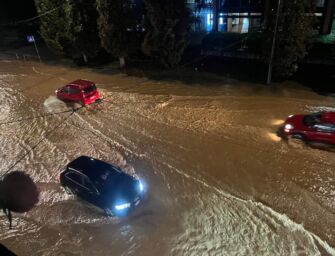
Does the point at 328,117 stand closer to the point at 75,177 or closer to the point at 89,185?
the point at 89,185

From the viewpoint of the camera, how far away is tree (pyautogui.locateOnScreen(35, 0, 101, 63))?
1097 inches

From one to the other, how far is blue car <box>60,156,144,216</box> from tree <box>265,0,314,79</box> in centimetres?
1503

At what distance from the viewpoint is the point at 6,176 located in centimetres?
1373

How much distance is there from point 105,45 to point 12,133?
13.0 meters

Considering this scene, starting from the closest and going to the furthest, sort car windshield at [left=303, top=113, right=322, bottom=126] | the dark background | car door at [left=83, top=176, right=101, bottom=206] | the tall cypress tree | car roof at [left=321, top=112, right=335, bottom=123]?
car door at [left=83, top=176, right=101, bottom=206] < car roof at [left=321, top=112, right=335, bottom=123] < car windshield at [left=303, top=113, right=322, bottom=126] < the tall cypress tree < the dark background

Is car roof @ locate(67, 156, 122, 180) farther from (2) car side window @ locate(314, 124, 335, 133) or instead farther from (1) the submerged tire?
(2) car side window @ locate(314, 124, 335, 133)

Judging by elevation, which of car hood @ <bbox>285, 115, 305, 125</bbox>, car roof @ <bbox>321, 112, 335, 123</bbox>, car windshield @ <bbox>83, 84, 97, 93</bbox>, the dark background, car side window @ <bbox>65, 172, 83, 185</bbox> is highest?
the dark background

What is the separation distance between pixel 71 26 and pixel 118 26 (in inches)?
234

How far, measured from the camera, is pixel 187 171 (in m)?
13.1

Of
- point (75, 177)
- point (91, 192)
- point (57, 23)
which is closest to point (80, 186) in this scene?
point (75, 177)

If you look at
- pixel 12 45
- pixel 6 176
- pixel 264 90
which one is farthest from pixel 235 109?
pixel 12 45

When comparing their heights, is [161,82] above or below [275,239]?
above

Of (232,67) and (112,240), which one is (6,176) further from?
(232,67)

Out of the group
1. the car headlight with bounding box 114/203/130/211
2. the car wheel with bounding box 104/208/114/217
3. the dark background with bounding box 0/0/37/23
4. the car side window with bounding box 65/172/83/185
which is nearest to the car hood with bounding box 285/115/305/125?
the car headlight with bounding box 114/203/130/211
